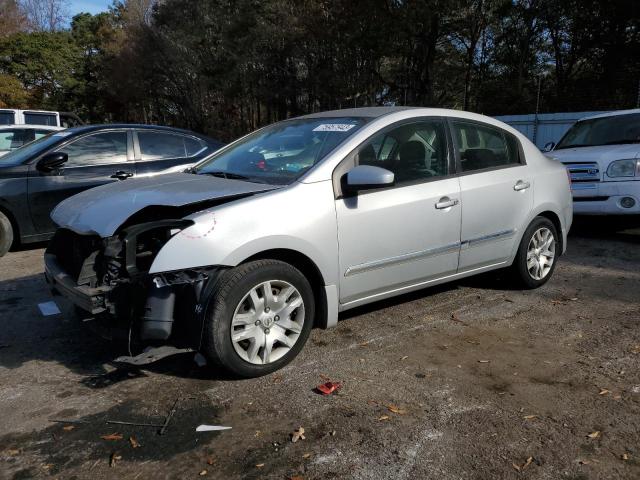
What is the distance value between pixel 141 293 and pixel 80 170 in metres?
4.48

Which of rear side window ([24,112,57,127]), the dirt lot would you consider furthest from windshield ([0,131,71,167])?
rear side window ([24,112,57,127])

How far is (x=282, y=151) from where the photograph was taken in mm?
4223

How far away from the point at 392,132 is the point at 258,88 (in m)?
23.6

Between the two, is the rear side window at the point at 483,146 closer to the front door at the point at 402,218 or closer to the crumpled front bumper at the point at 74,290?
the front door at the point at 402,218

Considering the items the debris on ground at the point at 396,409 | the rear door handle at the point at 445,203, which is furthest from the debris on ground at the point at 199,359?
the rear door handle at the point at 445,203

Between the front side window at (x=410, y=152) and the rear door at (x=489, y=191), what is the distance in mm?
184

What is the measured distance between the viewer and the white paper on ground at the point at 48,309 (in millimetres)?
4700

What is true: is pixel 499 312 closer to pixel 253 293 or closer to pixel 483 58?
pixel 253 293

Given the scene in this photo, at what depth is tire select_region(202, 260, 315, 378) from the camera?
321cm

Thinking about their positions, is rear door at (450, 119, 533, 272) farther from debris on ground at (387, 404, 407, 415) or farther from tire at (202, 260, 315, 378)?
debris on ground at (387, 404, 407, 415)

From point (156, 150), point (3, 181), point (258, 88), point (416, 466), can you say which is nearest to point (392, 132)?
point (416, 466)

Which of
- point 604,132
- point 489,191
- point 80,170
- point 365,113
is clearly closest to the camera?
point 365,113

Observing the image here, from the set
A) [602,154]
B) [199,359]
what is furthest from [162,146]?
[602,154]

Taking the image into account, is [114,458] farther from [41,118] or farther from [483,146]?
[41,118]
